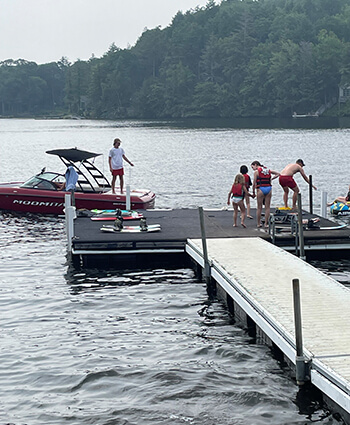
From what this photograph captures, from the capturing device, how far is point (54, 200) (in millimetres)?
25859

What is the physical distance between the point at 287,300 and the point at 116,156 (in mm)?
13347

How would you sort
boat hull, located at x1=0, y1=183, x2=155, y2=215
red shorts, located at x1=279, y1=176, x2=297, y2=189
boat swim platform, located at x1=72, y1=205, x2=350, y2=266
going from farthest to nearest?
boat hull, located at x1=0, y1=183, x2=155, y2=215 < red shorts, located at x1=279, y1=176, x2=297, y2=189 < boat swim platform, located at x1=72, y1=205, x2=350, y2=266

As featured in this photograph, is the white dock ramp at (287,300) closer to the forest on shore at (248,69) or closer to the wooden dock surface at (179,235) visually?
the wooden dock surface at (179,235)

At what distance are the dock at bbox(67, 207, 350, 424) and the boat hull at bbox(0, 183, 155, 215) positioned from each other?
271cm

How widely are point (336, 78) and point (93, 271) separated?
459 feet

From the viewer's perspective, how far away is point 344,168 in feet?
162

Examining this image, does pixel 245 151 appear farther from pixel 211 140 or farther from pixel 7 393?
pixel 7 393

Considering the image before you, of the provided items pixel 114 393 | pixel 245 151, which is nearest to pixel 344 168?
pixel 245 151

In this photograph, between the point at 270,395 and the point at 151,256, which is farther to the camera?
the point at 151,256

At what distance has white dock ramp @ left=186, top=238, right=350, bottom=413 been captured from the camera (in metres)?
9.89

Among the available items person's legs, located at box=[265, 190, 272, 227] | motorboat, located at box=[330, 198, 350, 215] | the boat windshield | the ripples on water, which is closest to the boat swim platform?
person's legs, located at box=[265, 190, 272, 227]

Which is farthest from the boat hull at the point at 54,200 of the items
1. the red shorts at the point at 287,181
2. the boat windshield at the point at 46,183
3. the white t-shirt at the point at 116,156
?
the red shorts at the point at 287,181

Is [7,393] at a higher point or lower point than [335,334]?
lower

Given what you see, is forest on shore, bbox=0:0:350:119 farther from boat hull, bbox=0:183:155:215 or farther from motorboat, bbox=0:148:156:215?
boat hull, bbox=0:183:155:215
